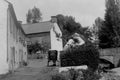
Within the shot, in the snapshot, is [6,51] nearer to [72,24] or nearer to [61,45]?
[61,45]

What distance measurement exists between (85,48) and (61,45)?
80.2ft

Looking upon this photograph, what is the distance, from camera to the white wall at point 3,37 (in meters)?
15.1

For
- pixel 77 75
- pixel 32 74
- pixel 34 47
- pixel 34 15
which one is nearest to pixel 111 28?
pixel 34 47

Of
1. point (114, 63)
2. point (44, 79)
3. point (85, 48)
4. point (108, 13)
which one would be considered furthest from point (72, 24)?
point (44, 79)

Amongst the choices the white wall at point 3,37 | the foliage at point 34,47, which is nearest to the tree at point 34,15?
the foliage at point 34,47

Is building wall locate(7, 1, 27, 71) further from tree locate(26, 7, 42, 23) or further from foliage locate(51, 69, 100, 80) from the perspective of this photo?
tree locate(26, 7, 42, 23)

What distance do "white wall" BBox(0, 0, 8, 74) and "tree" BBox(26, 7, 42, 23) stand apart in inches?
2221

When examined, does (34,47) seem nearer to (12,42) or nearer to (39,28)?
(39,28)

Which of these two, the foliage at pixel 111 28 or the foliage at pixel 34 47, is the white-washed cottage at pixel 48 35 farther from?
the foliage at pixel 111 28

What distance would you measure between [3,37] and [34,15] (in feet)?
191

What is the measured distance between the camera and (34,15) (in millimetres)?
72750

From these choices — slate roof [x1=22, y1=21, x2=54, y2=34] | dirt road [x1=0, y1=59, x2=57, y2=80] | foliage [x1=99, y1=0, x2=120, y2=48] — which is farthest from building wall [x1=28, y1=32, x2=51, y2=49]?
dirt road [x1=0, y1=59, x2=57, y2=80]

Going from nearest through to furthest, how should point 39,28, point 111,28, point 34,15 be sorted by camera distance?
point 39,28 < point 111,28 < point 34,15

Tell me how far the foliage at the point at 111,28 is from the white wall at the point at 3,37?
29.7 metres
